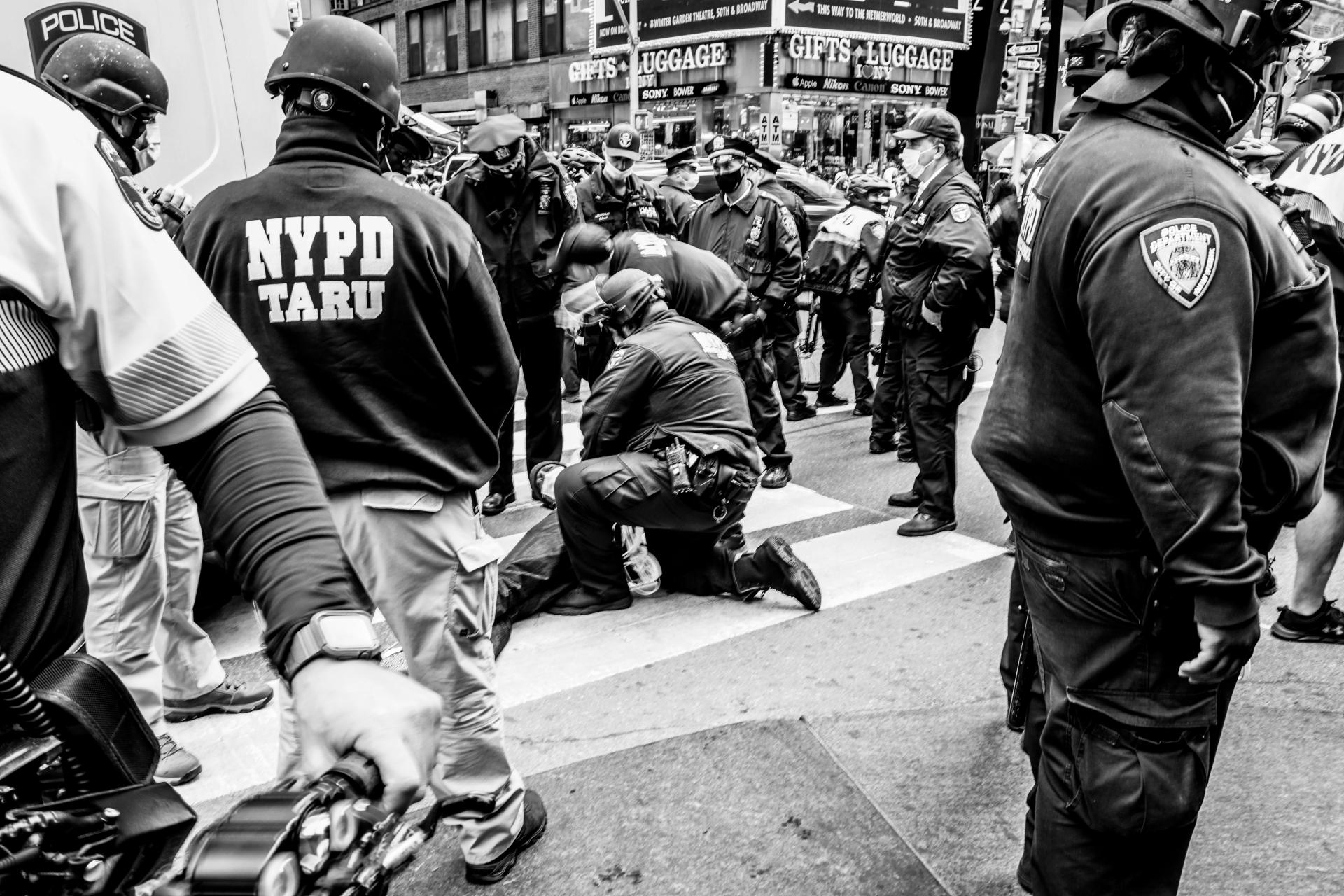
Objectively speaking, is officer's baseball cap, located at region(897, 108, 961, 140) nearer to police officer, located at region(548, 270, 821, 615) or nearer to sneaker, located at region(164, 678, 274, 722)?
police officer, located at region(548, 270, 821, 615)

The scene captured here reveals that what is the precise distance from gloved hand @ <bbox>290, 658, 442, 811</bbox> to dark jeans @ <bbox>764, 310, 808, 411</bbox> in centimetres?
648

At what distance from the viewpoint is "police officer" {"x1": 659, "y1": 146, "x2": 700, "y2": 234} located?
9.48 m

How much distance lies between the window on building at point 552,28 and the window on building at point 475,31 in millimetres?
3849

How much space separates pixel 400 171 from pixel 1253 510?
25.4 feet

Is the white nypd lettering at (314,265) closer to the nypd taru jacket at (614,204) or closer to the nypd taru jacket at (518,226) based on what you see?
the nypd taru jacket at (518,226)

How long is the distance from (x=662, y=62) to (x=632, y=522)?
25.7m

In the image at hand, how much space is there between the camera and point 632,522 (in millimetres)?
4734

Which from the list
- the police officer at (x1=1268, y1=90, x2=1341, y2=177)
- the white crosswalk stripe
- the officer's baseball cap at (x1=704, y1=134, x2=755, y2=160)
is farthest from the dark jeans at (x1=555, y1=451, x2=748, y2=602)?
the police officer at (x1=1268, y1=90, x2=1341, y2=177)

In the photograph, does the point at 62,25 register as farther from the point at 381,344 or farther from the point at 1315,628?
the point at 1315,628

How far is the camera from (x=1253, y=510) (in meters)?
2.04

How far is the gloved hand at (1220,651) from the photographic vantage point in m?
1.88

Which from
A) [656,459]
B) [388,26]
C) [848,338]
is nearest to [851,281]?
[848,338]

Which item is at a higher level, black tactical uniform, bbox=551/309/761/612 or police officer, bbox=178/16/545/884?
police officer, bbox=178/16/545/884

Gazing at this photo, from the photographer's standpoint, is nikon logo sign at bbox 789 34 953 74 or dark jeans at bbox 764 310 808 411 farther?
nikon logo sign at bbox 789 34 953 74
